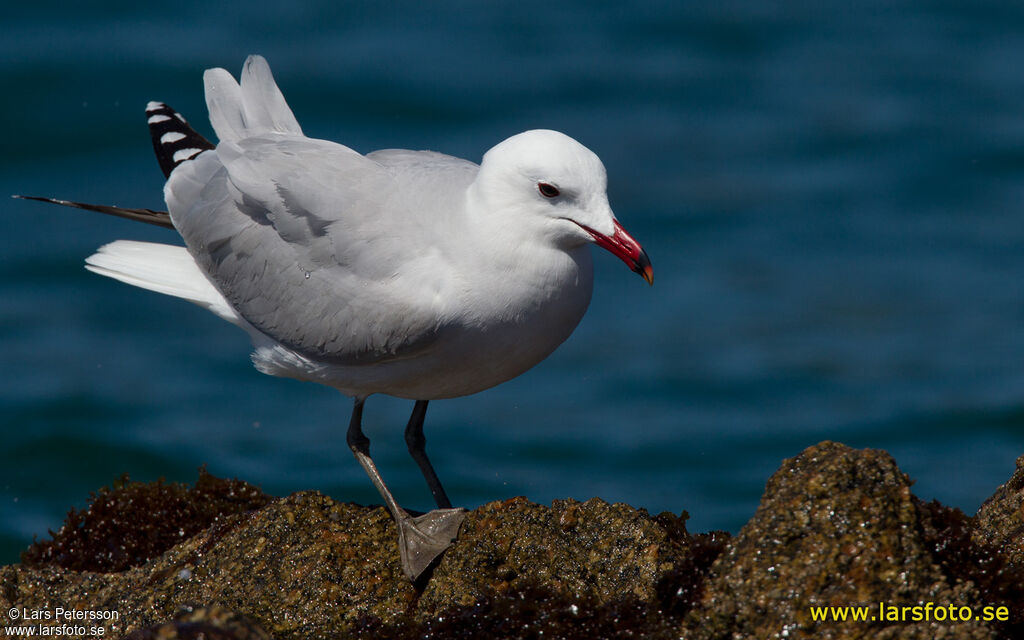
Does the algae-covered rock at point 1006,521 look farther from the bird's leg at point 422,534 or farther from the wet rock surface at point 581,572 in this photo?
the bird's leg at point 422,534

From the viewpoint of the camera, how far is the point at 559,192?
533cm

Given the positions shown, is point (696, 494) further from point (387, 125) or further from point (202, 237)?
point (202, 237)

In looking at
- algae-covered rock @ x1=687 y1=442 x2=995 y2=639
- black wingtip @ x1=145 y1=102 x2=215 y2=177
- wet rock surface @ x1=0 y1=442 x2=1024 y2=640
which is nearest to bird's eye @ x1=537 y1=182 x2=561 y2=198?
wet rock surface @ x1=0 y1=442 x2=1024 y2=640

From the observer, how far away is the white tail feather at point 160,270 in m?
6.88

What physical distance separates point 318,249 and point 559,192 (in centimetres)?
128

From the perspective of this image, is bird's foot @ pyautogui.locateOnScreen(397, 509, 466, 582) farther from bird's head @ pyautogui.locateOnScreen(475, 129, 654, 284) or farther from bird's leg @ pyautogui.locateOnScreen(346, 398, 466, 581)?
bird's head @ pyautogui.locateOnScreen(475, 129, 654, 284)

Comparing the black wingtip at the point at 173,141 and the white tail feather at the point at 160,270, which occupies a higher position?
the black wingtip at the point at 173,141

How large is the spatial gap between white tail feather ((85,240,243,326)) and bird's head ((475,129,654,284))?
6.99 feet

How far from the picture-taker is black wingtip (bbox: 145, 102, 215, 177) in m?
7.07

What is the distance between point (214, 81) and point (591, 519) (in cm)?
344

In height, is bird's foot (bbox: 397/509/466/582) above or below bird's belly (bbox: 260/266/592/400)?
below

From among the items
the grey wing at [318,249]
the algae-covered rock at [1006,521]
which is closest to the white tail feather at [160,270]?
the grey wing at [318,249]

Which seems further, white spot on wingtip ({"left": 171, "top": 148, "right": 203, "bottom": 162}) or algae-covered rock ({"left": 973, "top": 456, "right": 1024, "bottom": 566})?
white spot on wingtip ({"left": 171, "top": 148, "right": 203, "bottom": 162})

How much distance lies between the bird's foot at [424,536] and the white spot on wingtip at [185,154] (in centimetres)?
254
